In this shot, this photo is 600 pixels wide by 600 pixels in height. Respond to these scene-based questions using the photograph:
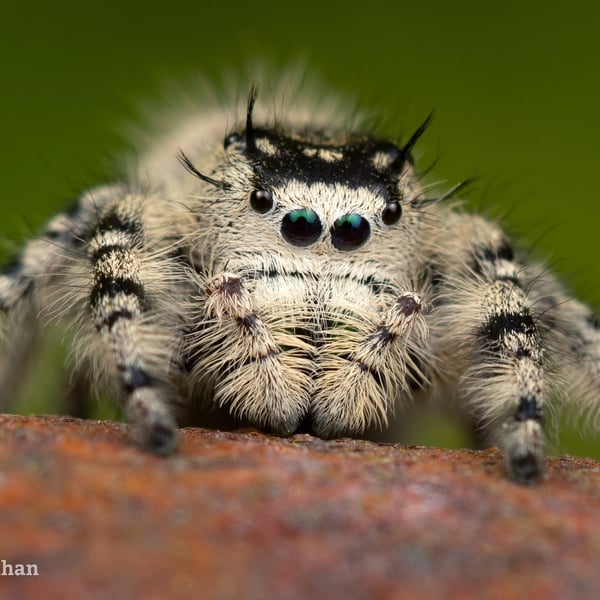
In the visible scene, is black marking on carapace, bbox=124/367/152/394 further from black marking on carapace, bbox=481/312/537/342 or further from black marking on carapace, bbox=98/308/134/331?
black marking on carapace, bbox=481/312/537/342

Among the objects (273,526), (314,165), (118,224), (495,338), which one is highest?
(314,165)

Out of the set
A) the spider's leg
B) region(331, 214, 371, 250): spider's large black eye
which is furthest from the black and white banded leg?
the spider's leg

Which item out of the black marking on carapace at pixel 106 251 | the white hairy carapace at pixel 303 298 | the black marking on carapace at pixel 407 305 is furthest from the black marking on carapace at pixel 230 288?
the black marking on carapace at pixel 407 305

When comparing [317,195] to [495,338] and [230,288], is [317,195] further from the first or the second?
[495,338]

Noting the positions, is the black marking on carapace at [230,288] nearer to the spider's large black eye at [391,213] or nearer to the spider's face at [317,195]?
the spider's face at [317,195]

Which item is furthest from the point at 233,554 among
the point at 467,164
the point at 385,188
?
the point at 467,164

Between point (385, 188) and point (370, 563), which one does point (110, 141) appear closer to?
point (385, 188)

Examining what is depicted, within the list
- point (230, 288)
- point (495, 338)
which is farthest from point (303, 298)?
point (495, 338)
